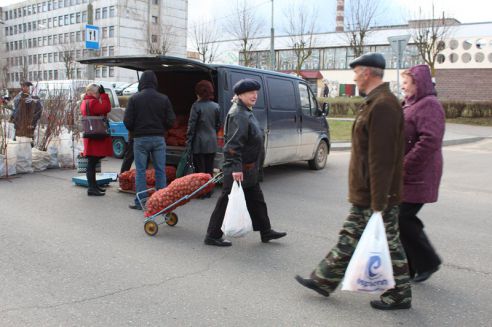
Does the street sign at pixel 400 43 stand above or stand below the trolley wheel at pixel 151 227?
above

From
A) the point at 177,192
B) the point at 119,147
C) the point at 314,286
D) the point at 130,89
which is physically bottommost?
the point at 314,286

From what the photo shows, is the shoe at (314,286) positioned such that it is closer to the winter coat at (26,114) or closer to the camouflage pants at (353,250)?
the camouflage pants at (353,250)

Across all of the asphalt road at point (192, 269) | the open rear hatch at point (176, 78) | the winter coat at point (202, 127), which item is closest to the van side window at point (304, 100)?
the open rear hatch at point (176, 78)

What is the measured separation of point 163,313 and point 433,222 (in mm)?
4301

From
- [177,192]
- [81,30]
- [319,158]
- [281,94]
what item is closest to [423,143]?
[177,192]

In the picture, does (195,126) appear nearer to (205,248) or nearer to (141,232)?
(141,232)

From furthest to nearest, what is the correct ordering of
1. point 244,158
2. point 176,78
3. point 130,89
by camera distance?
1. point 130,89
2. point 176,78
3. point 244,158

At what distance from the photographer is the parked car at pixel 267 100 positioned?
26.3 ft

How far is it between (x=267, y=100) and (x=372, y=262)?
5803 mm

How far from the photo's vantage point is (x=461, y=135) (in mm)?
19344

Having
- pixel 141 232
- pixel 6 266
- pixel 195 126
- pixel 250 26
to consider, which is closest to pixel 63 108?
pixel 195 126

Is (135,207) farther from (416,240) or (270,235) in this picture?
(416,240)

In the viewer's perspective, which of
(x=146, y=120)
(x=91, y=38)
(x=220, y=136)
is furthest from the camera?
(x=91, y=38)

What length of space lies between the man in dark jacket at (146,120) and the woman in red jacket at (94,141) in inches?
49.1
